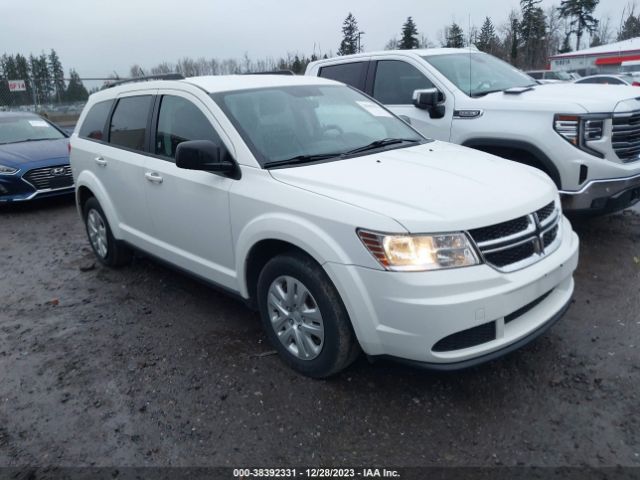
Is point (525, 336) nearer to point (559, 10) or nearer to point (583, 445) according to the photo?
point (583, 445)

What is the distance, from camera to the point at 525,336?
2889mm

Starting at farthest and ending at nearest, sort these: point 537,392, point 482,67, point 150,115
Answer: point 482,67
point 150,115
point 537,392

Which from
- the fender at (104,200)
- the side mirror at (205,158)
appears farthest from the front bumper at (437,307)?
the fender at (104,200)

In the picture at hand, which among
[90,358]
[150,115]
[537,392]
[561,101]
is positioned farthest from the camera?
[561,101]

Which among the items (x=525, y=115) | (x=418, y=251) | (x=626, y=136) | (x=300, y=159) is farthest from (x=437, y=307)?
(x=626, y=136)

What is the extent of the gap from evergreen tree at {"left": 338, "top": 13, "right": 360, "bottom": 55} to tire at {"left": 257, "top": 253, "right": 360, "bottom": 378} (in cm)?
2875

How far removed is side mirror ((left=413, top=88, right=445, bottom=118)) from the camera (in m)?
5.61

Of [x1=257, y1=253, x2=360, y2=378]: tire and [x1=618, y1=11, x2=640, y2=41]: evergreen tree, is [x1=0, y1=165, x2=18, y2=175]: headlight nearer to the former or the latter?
[x1=257, y1=253, x2=360, y2=378]: tire

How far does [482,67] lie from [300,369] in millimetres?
4600

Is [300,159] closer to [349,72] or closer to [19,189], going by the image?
[349,72]

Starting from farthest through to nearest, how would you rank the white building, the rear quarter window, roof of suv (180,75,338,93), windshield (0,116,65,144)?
1. the white building
2. windshield (0,116,65,144)
3. the rear quarter window
4. roof of suv (180,75,338,93)

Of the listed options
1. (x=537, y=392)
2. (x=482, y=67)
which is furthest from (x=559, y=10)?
(x=537, y=392)

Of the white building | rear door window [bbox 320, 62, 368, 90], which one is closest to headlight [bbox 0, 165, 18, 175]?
rear door window [bbox 320, 62, 368, 90]

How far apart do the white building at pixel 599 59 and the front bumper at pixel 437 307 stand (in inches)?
1808
